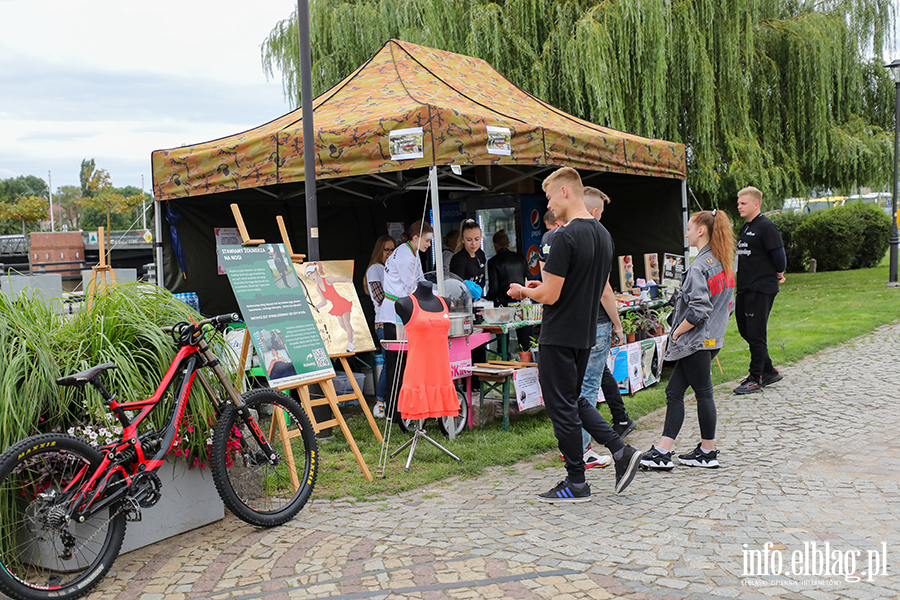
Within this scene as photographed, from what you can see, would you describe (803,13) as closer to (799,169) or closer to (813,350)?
(799,169)

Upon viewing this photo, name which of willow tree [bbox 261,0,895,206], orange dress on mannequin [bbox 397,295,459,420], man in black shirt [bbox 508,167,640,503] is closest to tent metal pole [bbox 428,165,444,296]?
orange dress on mannequin [bbox 397,295,459,420]

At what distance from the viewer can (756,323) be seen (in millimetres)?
7535

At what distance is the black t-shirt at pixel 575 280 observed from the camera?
4.30 meters

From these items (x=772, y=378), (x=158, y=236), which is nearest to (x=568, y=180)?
(x=772, y=378)

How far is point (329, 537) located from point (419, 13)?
11.5 meters

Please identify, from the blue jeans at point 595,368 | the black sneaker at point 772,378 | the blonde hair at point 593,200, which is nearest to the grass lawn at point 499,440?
the black sneaker at point 772,378

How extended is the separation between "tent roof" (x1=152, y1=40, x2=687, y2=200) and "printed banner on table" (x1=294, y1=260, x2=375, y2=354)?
876mm

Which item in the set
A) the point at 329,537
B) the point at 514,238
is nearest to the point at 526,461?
Answer: the point at 329,537

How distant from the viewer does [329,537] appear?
4.09 m

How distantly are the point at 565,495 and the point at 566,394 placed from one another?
2.10 feet

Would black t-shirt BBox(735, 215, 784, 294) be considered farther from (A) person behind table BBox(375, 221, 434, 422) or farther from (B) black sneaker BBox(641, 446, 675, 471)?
(A) person behind table BBox(375, 221, 434, 422)

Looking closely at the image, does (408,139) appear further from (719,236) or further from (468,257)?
(719,236)

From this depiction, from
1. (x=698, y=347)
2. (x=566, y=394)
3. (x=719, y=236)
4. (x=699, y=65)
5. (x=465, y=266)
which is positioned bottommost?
(x=566, y=394)

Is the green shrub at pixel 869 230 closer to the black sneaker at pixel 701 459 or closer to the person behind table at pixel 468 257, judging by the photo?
the person behind table at pixel 468 257
